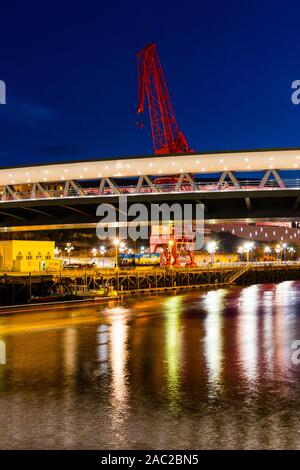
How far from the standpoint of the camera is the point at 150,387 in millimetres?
12383

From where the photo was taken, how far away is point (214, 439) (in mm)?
8648

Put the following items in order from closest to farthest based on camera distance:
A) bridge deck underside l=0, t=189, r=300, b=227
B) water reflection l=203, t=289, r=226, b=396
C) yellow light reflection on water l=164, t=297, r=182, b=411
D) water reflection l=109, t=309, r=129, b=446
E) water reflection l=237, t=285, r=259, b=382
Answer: water reflection l=109, t=309, r=129, b=446, yellow light reflection on water l=164, t=297, r=182, b=411, water reflection l=203, t=289, r=226, b=396, water reflection l=237, t=285, r=259, b=382, bridge deck underside l=0, t=189, r=300, b=227

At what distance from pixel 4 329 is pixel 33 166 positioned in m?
19.4

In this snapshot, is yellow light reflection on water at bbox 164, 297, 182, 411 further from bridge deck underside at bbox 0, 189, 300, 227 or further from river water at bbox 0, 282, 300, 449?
bridge deck underside at bbox 0, 189, 300, 227

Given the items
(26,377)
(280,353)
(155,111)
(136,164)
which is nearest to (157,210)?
(136,164)

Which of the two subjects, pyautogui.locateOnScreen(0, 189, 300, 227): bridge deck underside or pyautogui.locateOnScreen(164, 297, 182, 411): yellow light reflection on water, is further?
pyautogui.locateOnScreen(0, 189, 300, 227): bridge deck underside

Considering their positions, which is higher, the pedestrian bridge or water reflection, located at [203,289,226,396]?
the pedestrian bridge

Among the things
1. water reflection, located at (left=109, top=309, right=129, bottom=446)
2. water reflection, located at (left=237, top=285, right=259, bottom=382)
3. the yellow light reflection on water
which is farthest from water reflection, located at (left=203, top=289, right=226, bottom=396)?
water reflection, located at (left=109, top=309, right=129, bottom=446)

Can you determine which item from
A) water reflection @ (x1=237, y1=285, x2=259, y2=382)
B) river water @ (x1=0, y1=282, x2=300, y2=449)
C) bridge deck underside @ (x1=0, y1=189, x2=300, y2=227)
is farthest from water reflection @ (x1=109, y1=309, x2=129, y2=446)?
bridge deck underside @ (x1=0, y1=189, x2=300, y2=227)

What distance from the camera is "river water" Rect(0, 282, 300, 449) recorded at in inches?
350

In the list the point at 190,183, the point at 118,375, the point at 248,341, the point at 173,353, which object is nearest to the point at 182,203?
Result: the point at 190,183

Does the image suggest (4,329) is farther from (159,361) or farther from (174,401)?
(174,401)

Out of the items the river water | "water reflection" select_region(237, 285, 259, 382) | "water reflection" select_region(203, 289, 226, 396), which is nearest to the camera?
the river water

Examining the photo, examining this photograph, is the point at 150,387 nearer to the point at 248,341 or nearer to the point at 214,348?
the point at 214,348
